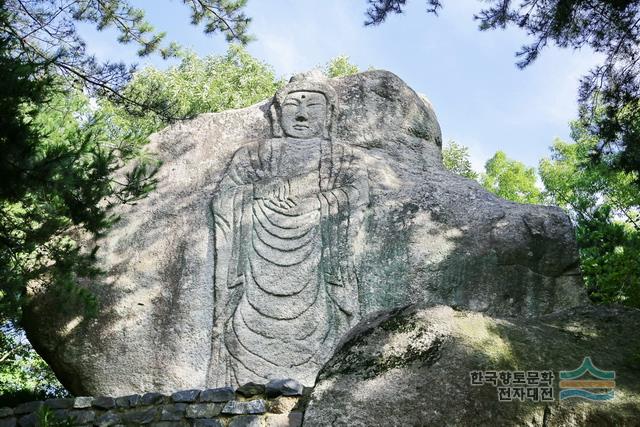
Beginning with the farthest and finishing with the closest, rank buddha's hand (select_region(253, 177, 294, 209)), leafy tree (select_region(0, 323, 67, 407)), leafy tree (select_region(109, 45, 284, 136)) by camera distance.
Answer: leafy tree (select_region(109, 45, 284, 136)) < leafy tree (select_region(0, 323, 67, 407)) < buddha's hand (select_region(253, 177, 294, 209))

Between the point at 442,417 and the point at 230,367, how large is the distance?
386 centimetres

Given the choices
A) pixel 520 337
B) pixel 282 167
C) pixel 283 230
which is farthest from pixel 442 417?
pixel 282 167

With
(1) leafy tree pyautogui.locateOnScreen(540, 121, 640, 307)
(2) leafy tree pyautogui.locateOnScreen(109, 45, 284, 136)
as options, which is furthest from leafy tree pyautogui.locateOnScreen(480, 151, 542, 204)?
(2) leafy tree pyautogui.locateOnScreen(109, 45, 284, 136)

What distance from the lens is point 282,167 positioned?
8.39 meters

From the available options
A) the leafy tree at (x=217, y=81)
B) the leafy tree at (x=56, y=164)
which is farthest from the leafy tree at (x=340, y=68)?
the leafy tree at (x=56, y=164)

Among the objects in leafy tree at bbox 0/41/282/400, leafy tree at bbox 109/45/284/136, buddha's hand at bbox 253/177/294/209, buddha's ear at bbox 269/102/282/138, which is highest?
leafy tree at bbox 109/45/284/136

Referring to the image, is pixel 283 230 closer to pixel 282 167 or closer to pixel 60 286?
pixel 282 167

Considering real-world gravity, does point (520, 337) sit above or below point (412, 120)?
below

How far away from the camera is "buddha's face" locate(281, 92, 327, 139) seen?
8.74 meters

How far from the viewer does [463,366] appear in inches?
148

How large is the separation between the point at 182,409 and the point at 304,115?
3.98 meters

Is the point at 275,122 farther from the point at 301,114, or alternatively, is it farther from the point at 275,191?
the point at 275,191

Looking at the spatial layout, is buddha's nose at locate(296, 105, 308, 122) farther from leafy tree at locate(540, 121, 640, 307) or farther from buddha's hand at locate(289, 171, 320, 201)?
leafy tree at locate(540, 121, 640, 307)

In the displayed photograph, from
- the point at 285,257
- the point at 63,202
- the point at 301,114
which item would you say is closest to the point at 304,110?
the point at 301,114
